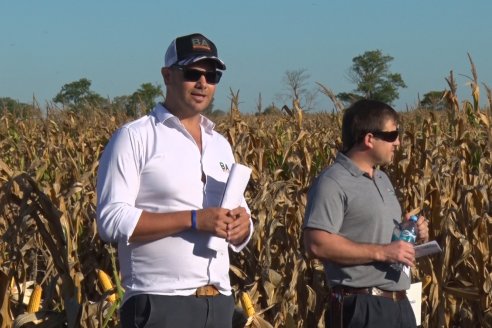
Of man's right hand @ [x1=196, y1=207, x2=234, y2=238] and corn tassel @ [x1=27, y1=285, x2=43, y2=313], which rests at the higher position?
man's right hand @ [x1=196, y1=207, x2=234, y2=238]

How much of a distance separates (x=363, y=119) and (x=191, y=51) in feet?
2.97

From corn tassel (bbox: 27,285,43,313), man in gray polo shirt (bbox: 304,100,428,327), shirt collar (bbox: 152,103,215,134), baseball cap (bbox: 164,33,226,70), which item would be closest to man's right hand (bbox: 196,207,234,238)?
shirt collar (bbox: 152,103,215,134)

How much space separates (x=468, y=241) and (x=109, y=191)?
3447 mm

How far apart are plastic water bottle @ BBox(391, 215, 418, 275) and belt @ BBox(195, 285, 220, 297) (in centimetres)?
94

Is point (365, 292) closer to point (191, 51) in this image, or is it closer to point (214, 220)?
point (214, 220)

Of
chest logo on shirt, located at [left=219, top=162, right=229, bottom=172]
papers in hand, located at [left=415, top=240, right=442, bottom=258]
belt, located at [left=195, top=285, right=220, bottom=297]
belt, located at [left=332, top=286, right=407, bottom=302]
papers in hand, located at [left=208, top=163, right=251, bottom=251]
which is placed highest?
chest logo on shirt, located at [left=219, top=162, right=229, bottom=172]

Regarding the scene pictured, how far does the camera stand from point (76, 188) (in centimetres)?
498

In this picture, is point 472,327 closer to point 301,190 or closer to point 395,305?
point 301,190

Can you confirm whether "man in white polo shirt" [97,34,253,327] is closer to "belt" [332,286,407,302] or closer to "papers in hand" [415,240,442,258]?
"belt" [332,286,407,302]

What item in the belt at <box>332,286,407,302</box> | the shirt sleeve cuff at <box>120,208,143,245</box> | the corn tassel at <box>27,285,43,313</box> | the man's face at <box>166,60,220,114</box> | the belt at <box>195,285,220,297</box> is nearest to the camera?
the shirt sleeve cuff at <box>120,208,143,245</box>

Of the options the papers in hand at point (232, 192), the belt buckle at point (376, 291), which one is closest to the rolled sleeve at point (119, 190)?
the papers in hand at point (232, 192)

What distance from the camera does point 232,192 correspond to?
3521mm

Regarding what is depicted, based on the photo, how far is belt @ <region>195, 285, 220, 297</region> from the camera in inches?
138

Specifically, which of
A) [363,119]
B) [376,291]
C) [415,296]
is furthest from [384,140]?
[415,296]
